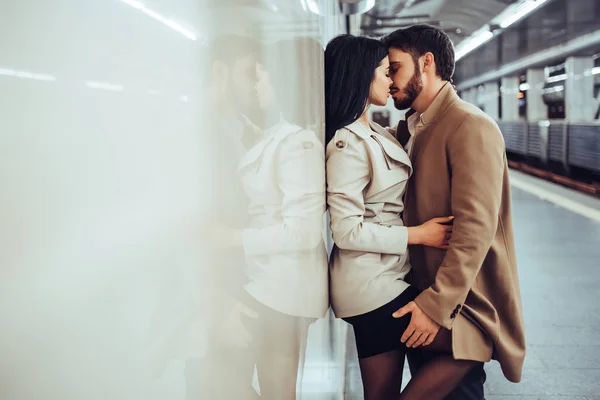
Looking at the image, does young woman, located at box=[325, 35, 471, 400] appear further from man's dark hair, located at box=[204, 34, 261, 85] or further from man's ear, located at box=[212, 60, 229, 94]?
man's ear, located at box=[212, 60, 229, 94]

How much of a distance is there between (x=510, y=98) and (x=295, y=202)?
2802 cm

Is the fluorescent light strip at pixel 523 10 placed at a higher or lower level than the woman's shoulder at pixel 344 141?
higher

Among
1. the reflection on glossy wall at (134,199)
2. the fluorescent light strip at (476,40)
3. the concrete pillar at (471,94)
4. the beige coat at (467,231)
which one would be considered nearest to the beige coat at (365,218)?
the beige coat at (467,231)

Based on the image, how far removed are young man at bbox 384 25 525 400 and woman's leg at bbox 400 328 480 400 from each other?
0.05 m

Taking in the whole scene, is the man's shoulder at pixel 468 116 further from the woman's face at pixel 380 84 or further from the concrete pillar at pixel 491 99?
the concrete pillar at pixel 491 99

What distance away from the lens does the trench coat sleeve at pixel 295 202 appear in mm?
905

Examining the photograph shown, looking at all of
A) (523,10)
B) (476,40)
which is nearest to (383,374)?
(523,10)

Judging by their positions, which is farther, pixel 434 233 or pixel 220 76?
pixel 434 233

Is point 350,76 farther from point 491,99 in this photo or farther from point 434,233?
point 491,99

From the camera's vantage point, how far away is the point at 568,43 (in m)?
17.1

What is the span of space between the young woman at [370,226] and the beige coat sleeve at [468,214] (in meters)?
0.09

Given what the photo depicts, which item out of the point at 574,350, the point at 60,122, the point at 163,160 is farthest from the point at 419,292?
the point at 574,350

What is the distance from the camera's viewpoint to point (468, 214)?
1758 mm

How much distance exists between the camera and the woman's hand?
1.81m
